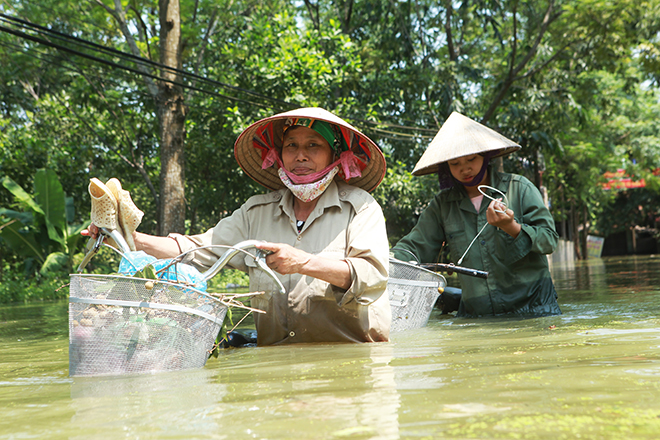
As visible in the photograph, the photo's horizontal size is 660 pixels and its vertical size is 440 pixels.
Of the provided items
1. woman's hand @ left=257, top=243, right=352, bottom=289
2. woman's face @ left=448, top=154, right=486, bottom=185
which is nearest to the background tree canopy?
woman's face @ left=448, top=154, right=486, bottom=185

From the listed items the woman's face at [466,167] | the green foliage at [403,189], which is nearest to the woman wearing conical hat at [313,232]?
the woman's face at [466,167]

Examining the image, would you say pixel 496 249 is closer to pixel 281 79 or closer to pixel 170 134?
pixel 170 134

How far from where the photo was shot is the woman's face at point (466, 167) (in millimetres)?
4418

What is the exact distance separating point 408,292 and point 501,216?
0.78 m

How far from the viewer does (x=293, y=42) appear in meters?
12.2

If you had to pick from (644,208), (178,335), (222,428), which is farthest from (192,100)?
(644,208)

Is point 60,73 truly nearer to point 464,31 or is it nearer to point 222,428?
A: point 464,31

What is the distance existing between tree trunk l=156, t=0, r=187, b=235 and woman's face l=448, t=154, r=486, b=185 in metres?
5.92

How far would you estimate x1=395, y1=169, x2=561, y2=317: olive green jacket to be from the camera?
439 centimetres

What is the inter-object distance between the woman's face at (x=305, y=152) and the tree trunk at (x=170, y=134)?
6.53 m

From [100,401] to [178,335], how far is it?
0.46 metres

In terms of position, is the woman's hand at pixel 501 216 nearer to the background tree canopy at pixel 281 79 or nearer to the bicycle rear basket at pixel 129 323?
the bicycle rear basket at pixel 129 323

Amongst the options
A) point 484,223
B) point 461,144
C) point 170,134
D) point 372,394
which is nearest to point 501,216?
point 484,223

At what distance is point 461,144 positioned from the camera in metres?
4.38
